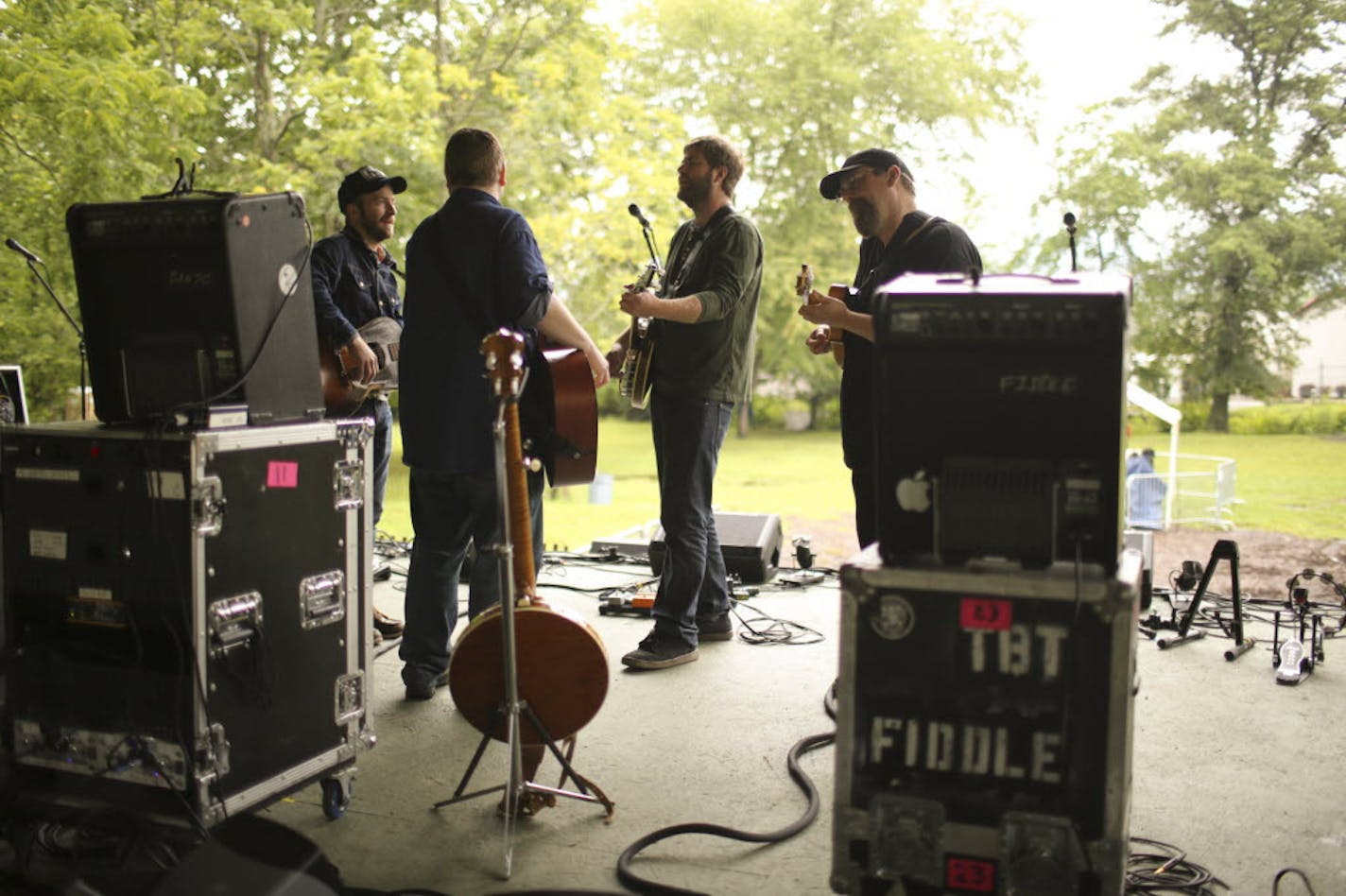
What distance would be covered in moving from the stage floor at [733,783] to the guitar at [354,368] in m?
0.92

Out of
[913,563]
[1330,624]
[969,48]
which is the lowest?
[1330,624]

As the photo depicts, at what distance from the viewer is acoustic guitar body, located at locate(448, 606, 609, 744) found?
2646 millimetres

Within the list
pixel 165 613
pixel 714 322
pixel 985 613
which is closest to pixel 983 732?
pixel 985 613

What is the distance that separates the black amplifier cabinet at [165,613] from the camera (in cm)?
237

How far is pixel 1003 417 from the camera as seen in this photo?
2.01 meters

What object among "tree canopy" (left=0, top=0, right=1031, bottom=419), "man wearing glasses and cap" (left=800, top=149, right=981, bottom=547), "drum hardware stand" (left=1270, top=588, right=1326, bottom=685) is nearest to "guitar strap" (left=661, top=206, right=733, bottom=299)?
"man wearing glasses and cap" (left=800, top=149, right=981, bottom=547)

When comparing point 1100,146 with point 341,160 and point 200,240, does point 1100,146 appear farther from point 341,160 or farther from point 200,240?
point 200,240

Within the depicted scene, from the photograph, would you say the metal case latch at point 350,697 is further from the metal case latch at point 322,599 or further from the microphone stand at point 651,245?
the microphone stand at point 651,245

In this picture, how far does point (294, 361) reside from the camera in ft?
8.71

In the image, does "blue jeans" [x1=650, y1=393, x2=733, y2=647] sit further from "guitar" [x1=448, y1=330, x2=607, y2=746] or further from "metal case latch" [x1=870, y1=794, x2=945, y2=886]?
"metal case latch" [x1=870, y1=794, x2=945, y2=886]

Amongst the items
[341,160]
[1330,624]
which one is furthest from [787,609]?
[341,160]

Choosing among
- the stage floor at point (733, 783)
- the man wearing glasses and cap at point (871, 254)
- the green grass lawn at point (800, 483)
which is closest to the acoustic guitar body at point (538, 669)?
the stage floor at point (733, 783)

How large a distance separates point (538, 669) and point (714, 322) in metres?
1.59

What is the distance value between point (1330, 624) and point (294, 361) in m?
4.22
